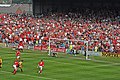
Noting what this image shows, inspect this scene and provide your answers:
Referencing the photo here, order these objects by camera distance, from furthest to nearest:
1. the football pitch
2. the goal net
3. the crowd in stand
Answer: the crowd in stand < the goal net < the football pitch

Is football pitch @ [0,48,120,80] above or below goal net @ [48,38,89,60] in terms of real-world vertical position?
below

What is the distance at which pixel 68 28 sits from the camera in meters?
70.3

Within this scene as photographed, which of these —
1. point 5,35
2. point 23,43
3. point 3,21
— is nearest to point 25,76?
point 23,43

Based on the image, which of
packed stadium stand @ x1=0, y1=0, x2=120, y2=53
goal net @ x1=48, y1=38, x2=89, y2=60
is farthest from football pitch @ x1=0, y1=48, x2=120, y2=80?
packed stadium stand @ x1=0, y1=0, x2=120, y2=53

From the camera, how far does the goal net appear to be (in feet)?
192

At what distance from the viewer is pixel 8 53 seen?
198 ft

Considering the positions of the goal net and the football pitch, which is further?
the goal net

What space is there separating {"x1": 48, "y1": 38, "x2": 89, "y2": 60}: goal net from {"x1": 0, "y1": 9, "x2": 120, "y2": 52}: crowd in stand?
4.25 ft

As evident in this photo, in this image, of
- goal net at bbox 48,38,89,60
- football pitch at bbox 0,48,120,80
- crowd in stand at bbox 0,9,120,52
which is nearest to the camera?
football pitch at bbox 0,48,120,80

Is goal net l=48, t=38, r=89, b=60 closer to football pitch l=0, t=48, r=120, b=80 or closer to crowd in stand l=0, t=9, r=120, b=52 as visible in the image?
football pitch l=0, t=48, r=120, b=80

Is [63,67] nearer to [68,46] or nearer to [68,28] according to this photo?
[68,46]

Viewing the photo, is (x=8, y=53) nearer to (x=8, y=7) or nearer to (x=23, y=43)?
(x=23, y=43)

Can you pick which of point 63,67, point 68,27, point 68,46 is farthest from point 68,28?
point 63,67

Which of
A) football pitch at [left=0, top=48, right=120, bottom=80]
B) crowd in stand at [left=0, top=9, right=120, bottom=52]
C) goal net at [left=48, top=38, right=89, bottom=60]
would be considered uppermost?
crowd in stand at [left=0, top=9, right=120, bottom=52]
